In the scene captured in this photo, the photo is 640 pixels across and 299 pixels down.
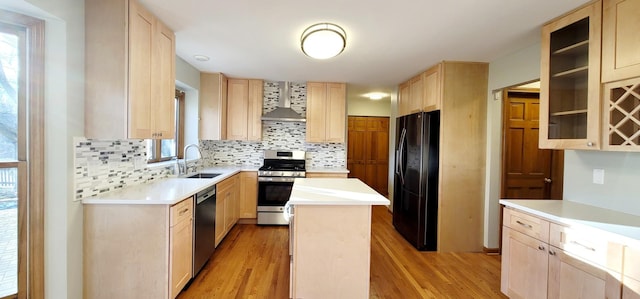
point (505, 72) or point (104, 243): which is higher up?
point (505, 72)

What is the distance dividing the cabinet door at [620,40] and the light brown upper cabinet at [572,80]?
4 centimetres

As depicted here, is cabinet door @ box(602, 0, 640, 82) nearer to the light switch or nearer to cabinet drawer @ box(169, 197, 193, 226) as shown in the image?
the light switch

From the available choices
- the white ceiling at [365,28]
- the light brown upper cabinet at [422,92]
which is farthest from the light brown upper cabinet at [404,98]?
the white ceiling at [365,28]

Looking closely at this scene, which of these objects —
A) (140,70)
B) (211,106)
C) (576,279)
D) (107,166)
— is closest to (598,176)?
(576,279)

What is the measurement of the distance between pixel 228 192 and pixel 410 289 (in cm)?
249

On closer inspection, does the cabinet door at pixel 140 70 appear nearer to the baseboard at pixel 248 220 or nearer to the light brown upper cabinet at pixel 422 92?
the baseboard at pixel 248 220

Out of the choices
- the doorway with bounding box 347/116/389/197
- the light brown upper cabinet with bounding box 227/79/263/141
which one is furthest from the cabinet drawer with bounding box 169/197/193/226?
the doorway with bounding box 347/116/389/197

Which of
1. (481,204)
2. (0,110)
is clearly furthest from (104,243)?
(481,204)

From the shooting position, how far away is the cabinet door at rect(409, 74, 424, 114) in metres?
3.56

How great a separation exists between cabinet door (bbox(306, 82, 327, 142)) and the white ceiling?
0.88 metres

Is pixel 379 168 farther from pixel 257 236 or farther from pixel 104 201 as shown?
pixel 104 201

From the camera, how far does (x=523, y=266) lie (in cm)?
196

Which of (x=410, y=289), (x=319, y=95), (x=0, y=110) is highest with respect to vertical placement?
(x=319, y=95)

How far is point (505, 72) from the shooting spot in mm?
2883
